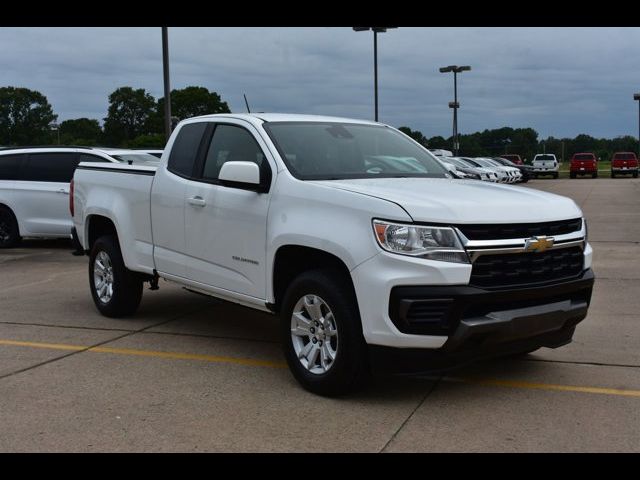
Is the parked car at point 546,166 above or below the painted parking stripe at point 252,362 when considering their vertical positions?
above

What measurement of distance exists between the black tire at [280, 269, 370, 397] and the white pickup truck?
0.03 feet

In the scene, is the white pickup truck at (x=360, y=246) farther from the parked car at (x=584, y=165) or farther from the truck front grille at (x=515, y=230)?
the parked car at (x=584, y=165)

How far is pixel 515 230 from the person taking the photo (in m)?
4.77

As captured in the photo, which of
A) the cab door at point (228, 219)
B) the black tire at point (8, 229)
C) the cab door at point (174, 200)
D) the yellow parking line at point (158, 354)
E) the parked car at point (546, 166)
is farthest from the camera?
the parked car at point (546, 166)

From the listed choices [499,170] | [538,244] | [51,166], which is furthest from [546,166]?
[538,244]

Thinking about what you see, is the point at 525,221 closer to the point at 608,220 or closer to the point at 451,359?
the point at 451,359

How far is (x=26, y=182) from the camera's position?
13469 mm

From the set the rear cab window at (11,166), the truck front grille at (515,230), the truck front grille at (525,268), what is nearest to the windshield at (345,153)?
the truck front grille at (515,230)

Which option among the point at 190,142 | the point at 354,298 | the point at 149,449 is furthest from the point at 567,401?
the point at 190,142

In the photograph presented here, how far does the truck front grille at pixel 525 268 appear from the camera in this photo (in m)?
4.64

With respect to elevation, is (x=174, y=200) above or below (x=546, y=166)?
below

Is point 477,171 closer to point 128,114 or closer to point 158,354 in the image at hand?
point 158,354

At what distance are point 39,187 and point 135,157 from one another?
1765mm

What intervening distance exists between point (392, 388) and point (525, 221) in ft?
4.78
